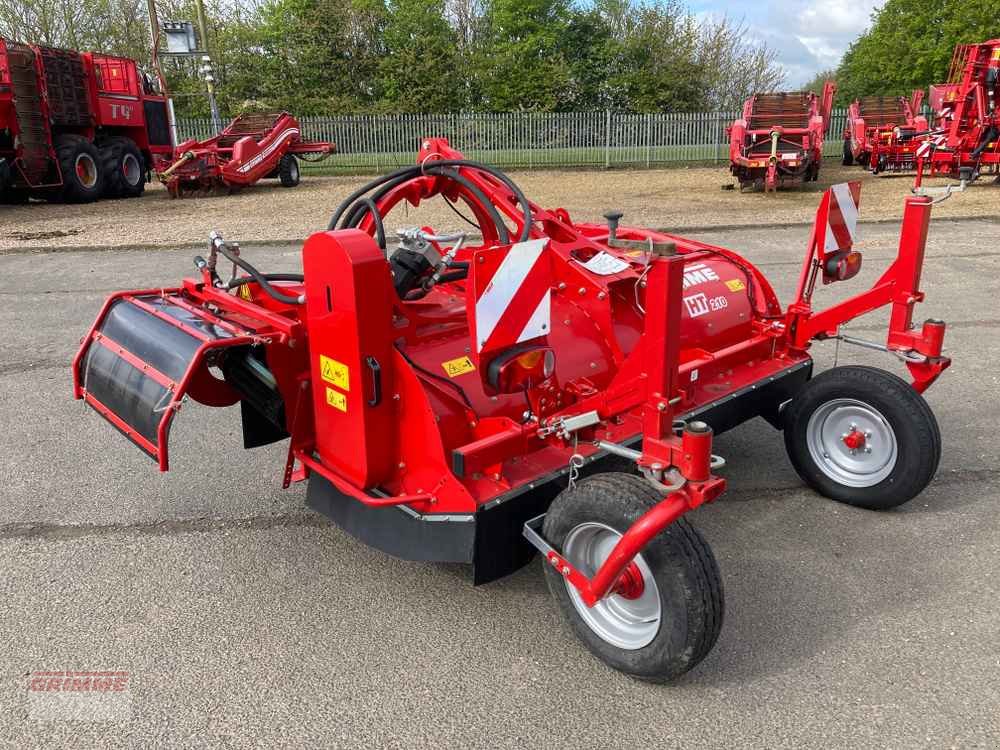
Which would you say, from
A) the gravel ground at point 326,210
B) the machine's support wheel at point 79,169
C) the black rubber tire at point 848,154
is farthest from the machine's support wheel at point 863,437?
the black rubber tire at point 848,154

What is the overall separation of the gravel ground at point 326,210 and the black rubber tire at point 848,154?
5.58 feet

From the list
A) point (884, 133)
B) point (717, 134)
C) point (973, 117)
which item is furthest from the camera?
point (717, 134)

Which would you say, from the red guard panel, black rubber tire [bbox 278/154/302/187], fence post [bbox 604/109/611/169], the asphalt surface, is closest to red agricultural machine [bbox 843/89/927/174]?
fence post [bbox 604/109/611/169]

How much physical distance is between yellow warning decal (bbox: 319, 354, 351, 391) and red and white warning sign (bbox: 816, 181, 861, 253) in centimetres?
232

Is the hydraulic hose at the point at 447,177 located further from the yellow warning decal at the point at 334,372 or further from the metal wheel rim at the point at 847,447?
the metal wheel rim at the point at 847,447

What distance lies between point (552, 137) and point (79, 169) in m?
12.7

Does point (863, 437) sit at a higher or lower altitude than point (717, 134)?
lower

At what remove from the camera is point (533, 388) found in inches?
114

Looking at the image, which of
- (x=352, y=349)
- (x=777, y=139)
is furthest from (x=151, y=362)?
(x=777, y=139)

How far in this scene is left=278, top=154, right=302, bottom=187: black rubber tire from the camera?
17.5 meters

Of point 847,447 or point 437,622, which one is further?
point 847,447

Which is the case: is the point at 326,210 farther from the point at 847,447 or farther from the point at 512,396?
the point at 847,447

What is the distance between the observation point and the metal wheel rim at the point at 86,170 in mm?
15195

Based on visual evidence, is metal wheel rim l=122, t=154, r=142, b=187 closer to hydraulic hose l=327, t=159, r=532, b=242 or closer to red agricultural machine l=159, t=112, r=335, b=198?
red agricultural machine l=159, t=112, r=335, b=198
